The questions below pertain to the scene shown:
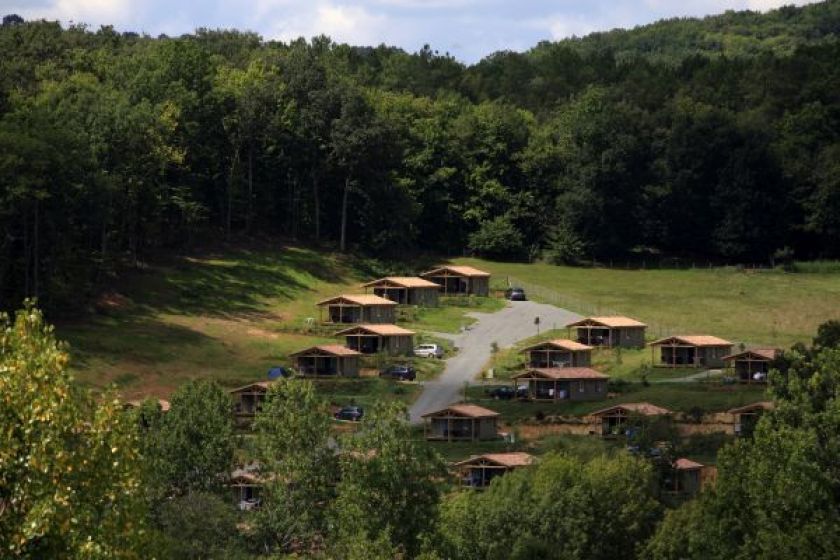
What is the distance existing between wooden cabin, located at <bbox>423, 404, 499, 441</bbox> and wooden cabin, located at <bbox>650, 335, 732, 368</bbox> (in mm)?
23631

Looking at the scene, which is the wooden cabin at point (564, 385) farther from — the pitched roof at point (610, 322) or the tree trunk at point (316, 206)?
the tree trunk at point (316, 206)

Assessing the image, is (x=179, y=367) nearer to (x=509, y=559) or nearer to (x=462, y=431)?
(x=462, y=431)

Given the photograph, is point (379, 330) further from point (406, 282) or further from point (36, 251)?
point (36, 251)

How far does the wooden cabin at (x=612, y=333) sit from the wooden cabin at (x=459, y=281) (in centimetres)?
1959

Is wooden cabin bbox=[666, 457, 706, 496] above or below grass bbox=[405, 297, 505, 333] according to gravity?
below

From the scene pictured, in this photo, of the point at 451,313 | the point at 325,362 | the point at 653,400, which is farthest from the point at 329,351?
the point at 451,313

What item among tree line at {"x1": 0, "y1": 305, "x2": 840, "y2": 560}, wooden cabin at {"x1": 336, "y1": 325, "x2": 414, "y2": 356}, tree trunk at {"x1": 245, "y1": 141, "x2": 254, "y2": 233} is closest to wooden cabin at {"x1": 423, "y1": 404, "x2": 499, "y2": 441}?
wooden cabin at {"x1": 336, "y1": 325, "x2": 414, "y2": 356}

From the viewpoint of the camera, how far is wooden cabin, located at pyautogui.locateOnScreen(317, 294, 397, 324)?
132125 millimetres

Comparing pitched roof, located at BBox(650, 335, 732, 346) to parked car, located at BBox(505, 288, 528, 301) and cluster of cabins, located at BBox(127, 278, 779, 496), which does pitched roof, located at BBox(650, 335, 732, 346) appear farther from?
parked car, located at BBox(505, 288, 528, 301)

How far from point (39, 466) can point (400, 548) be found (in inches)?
1339

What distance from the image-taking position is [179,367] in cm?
11169

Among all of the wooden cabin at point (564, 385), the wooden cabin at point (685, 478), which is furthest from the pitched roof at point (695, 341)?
the wooden cabin at point (685, 478)

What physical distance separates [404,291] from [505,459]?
54.3m

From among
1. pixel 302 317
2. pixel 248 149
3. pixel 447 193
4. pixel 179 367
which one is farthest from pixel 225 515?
pixel 447 193
